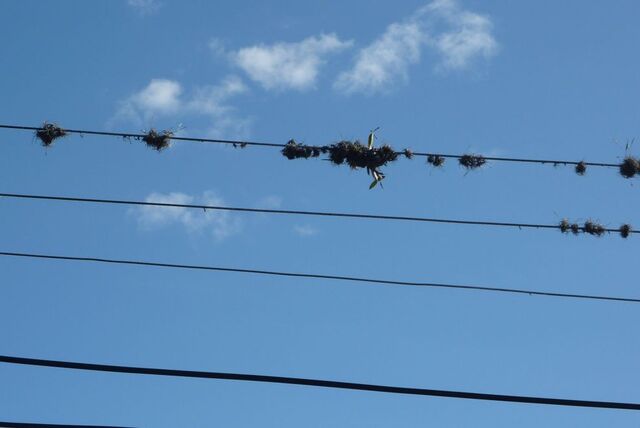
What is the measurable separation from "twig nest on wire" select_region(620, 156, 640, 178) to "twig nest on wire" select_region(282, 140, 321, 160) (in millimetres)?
3324

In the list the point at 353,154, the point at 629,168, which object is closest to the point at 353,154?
the point at 353,154

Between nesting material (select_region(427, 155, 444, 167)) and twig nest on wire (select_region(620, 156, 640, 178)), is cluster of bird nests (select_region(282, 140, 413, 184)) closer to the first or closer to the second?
nesting material (select_region(427, 155, 444, 167))

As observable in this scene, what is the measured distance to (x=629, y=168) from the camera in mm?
11047

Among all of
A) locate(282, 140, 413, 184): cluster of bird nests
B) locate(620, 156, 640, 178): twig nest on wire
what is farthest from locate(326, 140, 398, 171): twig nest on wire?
locate(620, 156, 640, 178): twig nest on wire

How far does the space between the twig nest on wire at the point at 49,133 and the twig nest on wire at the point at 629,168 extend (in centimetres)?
602

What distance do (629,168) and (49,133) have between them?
Result: 20.5 feet

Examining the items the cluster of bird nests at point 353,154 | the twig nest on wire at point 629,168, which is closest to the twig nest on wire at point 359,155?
the cluster of bird nests at point 353,154

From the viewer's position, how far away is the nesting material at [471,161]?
Answer: 11.0m

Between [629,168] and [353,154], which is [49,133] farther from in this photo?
[629,168]

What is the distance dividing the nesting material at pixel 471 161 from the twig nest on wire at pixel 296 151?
161 cm

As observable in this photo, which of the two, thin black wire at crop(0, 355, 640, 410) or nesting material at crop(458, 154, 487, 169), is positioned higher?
nesting material at crop(458, 154, 487, 169)

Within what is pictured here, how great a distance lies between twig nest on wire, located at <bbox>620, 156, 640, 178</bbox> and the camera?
11.0 meters

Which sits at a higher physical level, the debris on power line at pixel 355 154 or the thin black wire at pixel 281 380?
the debris on power line at pixel 355 154

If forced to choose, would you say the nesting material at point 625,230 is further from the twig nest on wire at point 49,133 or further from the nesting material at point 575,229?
the twig nest on wire at point 49,133
